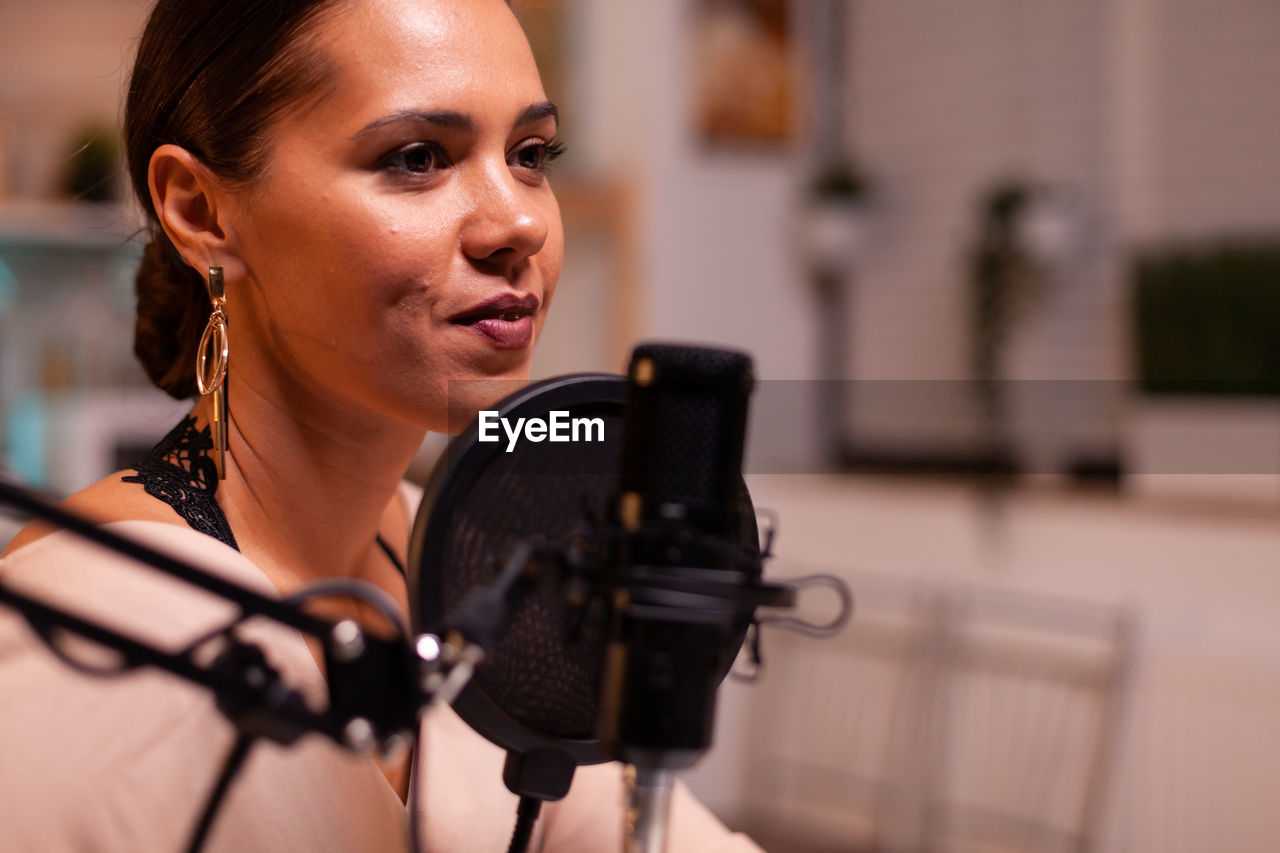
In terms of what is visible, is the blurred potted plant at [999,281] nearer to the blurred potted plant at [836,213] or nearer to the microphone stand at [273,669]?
the blurred potted plant at [836,213]

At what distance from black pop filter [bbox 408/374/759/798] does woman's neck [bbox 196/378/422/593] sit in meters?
0.23

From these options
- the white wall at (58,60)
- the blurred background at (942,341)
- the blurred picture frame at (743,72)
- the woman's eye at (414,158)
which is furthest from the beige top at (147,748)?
the blurred picture frame at (743,72)

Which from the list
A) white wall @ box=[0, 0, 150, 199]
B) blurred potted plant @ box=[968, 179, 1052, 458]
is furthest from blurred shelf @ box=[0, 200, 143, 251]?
blurred potted plant @ box=[968, 179, 1052, 458]

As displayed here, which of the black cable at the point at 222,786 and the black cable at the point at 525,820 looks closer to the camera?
the black cable at the point at 222,786

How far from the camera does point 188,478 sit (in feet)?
2.41

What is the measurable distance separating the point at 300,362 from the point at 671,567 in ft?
1.19

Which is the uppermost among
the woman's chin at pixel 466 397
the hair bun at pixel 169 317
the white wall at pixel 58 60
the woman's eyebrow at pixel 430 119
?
the white wall at pixel 58 60

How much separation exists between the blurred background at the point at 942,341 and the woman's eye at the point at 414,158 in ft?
4.69

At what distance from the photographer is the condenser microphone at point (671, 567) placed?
0.39 metres

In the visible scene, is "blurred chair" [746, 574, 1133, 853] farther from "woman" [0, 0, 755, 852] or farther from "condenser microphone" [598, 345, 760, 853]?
"condenser microphone" [598, 345, 760, 853]

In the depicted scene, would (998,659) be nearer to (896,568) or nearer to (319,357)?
(896,568)

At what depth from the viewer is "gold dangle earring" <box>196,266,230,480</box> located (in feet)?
2.35

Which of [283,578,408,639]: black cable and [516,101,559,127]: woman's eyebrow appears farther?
[516,101,559,127]: woman's eyebrow

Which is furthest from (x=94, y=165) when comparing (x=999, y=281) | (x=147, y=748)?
(x=147, y=748)
